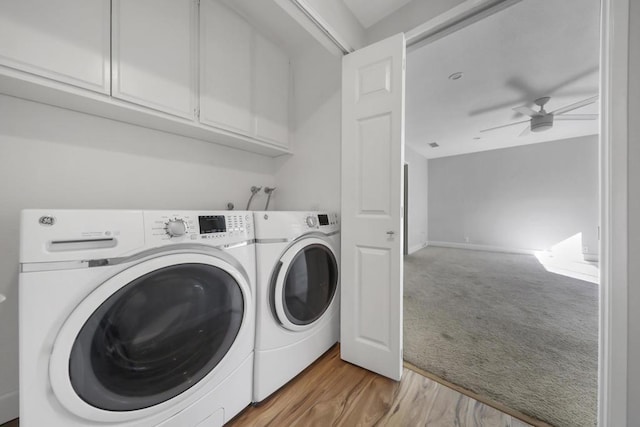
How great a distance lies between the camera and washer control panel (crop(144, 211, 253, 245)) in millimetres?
759

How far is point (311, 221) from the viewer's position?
1324 mm

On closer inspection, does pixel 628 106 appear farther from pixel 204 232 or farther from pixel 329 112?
pixel 204 232

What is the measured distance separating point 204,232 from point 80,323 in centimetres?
41

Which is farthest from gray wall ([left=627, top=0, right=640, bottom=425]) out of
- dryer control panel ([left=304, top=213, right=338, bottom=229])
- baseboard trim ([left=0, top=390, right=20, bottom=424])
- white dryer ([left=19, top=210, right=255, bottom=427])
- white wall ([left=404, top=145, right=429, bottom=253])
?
white wall ([left=404, top=145, right=429, bottom=253])

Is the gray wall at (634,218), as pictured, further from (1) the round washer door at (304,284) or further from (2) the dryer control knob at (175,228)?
(2) the dryer control knob at (175,228)

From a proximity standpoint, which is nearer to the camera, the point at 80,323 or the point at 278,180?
the point at 80,323

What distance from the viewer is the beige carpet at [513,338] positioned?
3.89ft

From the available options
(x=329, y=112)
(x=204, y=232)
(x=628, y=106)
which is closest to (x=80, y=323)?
(x=204, y=232)

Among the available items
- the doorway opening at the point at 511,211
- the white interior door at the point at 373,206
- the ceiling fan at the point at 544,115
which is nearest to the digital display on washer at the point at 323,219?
the white interior door at the point at 373,206

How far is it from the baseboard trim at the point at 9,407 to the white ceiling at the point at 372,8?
2681mm

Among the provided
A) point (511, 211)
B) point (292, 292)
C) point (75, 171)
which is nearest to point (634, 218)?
point (292, 292)

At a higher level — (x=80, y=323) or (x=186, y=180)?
(x=186, y=180)

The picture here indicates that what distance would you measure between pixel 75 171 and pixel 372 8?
1971 millimetres

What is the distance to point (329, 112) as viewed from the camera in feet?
5.48
